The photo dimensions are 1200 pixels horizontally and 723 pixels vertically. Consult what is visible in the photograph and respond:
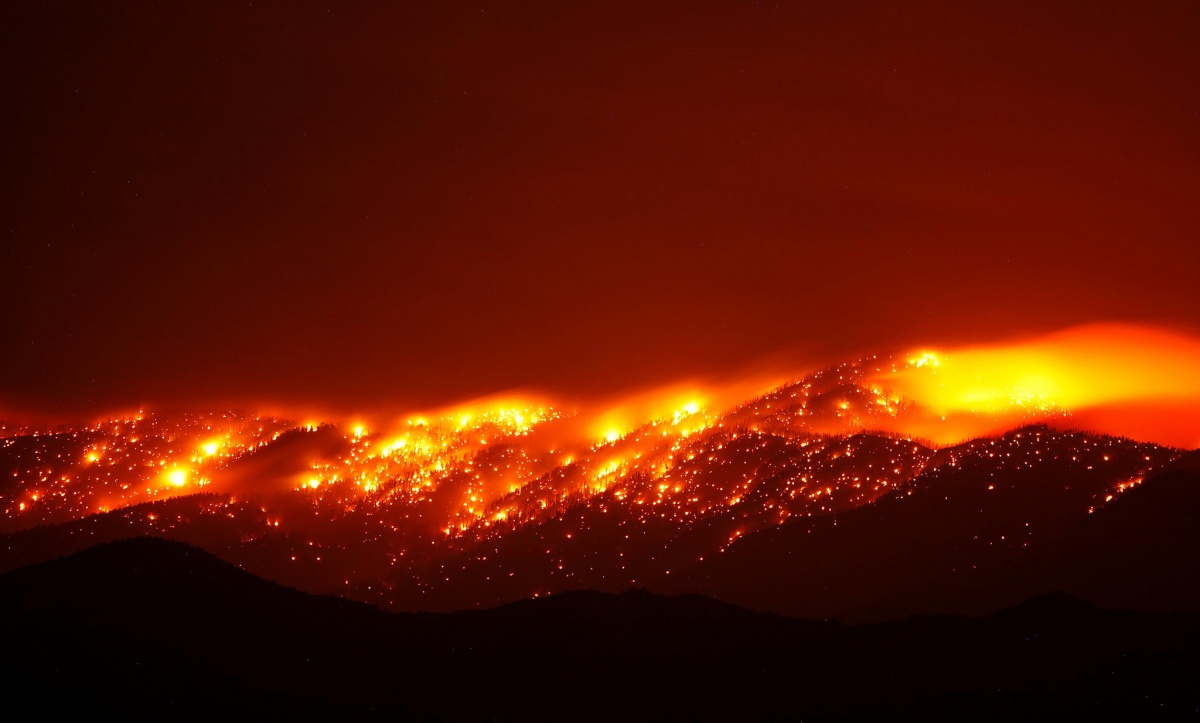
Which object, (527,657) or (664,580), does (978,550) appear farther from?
(527,657)

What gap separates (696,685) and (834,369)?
381 feet

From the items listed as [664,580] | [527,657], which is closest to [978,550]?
[664,580]

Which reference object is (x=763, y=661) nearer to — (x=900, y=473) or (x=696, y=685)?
(x=696, y=685)

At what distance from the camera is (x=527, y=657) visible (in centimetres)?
3728

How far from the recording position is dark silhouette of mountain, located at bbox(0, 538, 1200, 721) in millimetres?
32094

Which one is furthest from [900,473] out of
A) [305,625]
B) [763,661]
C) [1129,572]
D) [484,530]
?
[305,625]

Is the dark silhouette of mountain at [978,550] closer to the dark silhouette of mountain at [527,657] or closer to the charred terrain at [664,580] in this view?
the charred terrain at [664,580]

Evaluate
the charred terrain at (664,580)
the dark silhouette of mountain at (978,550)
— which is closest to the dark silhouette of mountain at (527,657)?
the charred terrain at (664,580)

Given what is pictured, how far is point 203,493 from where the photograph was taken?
450 feet

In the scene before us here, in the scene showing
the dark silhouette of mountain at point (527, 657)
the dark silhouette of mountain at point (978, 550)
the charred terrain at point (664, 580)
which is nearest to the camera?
the dark silhouette of mountain at point (527, 657)

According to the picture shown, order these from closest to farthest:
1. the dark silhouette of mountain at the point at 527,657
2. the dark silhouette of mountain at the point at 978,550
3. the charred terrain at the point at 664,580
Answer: the dark silhouette of mountain at the point at 527,657, the charred terrain at the point at 664,580, the dark silhouette of mountain at the point at 978,550

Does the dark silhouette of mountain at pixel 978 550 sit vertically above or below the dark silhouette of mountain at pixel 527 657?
above

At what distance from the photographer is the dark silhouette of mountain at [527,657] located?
105 ft

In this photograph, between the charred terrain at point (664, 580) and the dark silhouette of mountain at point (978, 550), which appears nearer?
the charred terrain at point (664, 580)
